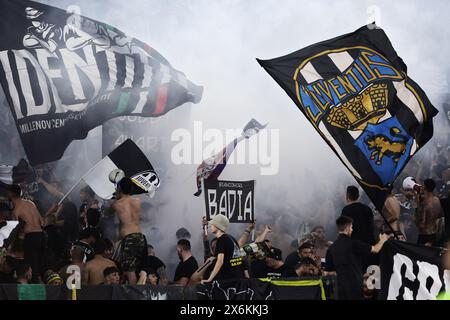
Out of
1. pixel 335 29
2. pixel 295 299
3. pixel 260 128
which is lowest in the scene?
pixel 295 299

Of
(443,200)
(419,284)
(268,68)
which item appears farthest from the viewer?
(443,200)

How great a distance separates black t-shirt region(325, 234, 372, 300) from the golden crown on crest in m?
1.06

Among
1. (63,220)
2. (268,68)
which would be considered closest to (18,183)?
(63,220)

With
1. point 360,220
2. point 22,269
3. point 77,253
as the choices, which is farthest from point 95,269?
point 360,220

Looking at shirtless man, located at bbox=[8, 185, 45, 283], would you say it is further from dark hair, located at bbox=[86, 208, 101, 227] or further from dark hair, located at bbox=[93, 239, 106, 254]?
dark hair, located at bbox=[93, 239, 106, 254]

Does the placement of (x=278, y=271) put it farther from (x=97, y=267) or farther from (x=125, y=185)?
(x=97, y=267)

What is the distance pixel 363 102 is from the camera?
8.82m

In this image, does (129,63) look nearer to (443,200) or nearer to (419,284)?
(443,200)

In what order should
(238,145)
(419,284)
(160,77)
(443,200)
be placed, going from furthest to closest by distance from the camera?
(238,145) < (160,77) < (443,200) < (419,284)

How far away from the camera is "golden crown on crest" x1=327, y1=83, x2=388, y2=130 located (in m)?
8.71

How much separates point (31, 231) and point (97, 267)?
3.65ft

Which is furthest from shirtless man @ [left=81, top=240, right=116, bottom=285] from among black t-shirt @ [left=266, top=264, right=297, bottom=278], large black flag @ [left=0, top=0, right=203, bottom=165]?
black t-shirt @ [left=266, top=264, right=297, bottom=278]

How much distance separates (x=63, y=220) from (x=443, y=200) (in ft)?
14.0

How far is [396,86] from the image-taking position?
8.95m
